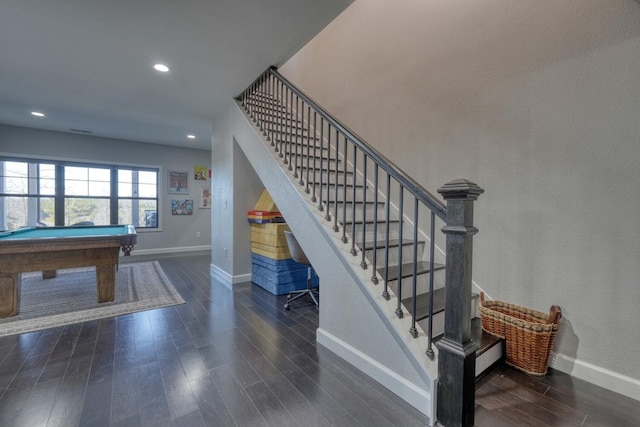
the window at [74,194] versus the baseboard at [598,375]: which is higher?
the window at [74,194]

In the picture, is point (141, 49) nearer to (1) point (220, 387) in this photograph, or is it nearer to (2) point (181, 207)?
(1) point (220, 387)

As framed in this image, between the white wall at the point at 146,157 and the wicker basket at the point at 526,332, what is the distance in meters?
6.73

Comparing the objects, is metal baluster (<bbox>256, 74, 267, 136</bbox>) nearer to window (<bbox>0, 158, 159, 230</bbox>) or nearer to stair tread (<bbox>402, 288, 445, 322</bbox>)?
stair tread (<bbox>402, 288, 445, 322</bbox>)

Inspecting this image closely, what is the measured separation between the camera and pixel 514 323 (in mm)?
1896

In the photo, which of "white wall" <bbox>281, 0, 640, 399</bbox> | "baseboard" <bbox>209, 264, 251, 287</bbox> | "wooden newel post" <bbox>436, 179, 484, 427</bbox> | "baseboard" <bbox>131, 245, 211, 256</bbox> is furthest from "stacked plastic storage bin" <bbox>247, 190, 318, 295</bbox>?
"baseboard" <bbox>131, 245, 211, 256</bbox>

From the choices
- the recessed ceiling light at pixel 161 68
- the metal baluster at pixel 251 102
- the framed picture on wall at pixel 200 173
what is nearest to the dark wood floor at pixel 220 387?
the metal baluster at pixel 251 102

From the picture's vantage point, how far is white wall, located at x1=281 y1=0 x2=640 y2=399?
1.71m

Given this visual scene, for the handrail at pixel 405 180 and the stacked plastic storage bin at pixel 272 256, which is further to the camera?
the stacked plastic storage bin at pixel 272 256

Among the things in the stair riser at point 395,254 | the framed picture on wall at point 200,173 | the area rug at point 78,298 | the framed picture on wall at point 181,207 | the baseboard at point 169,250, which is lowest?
the area rug at point 78,298

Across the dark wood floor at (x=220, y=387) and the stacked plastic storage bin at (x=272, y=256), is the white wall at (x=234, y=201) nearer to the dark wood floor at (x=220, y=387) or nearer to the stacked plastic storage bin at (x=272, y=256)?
the stacked plastic storage bin at (x=272, y=256)

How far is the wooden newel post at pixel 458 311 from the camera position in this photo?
1343mm

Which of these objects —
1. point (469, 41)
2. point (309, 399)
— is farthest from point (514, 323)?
point (469, 41)

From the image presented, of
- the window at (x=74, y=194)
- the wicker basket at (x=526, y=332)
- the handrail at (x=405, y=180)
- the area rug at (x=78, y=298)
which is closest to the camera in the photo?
the handrail at (x=405, y=180)

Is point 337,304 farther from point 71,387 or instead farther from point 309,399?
point 71,387
